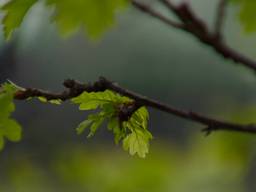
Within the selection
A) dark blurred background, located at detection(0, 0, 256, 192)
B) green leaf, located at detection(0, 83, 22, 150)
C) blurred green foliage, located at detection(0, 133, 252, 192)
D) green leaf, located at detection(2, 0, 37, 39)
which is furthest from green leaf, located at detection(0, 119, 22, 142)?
blurred green foliage, located at detection(0, 133, 252, 192)

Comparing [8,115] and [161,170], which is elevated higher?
[8,115]

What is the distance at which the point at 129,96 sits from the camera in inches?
34.9

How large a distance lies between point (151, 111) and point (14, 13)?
495 centimetres

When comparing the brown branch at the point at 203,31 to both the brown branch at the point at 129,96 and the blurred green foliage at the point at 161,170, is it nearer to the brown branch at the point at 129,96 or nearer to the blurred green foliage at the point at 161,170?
the brown branch at the point at 129,96

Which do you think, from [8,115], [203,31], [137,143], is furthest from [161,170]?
[203,31]

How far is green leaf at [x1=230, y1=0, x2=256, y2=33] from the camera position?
0.97 metres

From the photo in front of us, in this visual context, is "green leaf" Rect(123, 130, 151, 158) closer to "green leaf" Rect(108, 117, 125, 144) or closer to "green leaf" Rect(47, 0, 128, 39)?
"green leaf" Rect(108, 117, 125, 144)

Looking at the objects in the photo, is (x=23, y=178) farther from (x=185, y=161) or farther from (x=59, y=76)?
(x=59, y=76)

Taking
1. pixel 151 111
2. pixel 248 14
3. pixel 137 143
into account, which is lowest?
pixel 151 111

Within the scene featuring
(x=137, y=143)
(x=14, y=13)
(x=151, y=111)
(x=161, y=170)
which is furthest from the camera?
(x=151, y=111)

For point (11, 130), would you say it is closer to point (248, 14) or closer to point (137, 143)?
point (137, 143)

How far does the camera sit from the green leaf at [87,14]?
756 mm

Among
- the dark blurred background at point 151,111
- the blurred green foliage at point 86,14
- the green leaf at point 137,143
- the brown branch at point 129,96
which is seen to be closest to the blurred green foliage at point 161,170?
the dark blurred background at point 151,111

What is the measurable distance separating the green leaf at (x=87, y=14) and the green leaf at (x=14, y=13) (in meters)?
0.08
